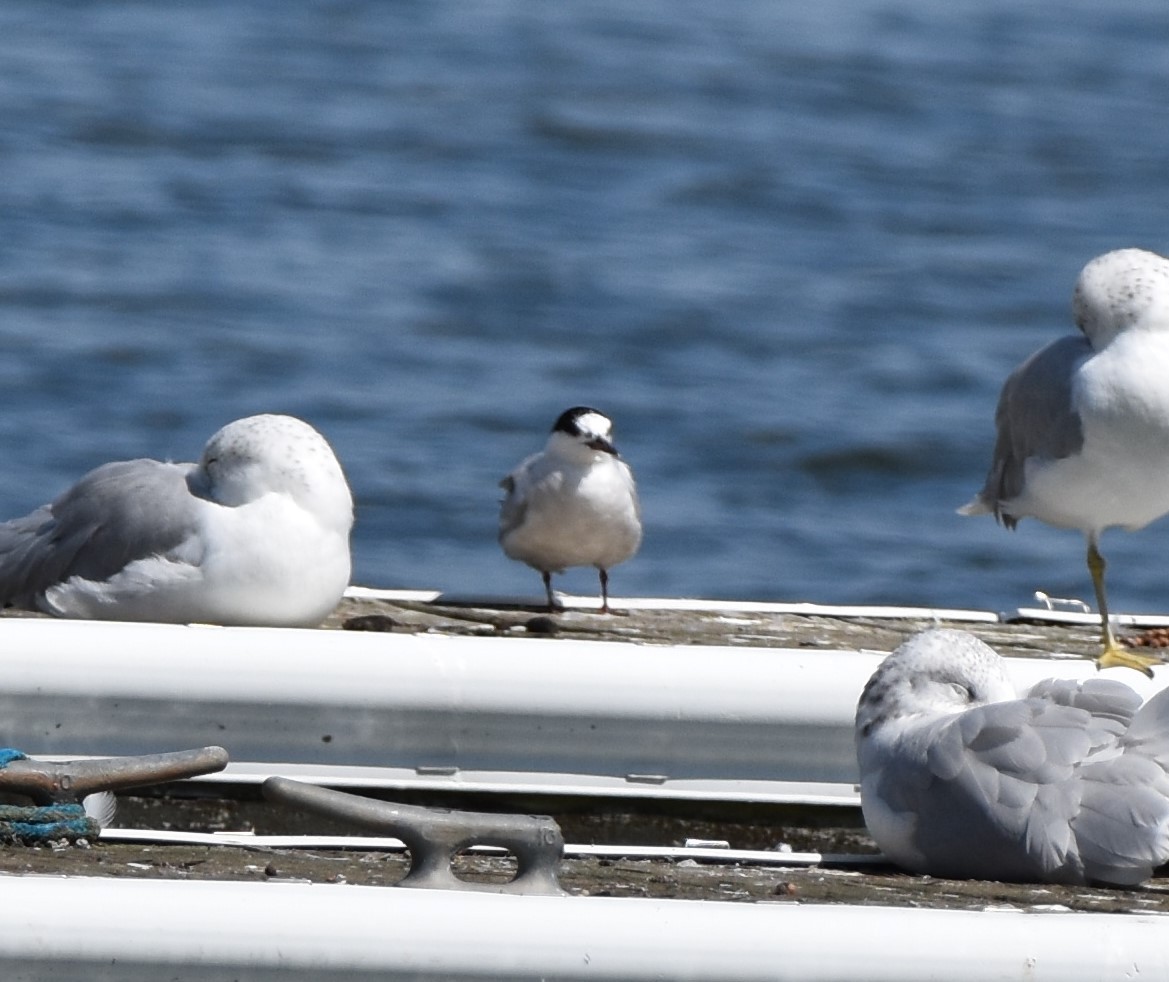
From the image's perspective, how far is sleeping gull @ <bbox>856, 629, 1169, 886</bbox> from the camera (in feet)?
12.4

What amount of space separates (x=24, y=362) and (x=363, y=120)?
787 cm

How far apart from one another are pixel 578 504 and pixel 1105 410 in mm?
1597

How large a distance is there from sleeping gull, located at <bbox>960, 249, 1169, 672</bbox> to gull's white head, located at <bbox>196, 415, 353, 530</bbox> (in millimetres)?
1539

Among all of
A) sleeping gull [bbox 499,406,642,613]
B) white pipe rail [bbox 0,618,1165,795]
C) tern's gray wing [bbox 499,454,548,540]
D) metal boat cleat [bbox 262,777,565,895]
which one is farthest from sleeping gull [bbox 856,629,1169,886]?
tern's gray wing [bbox 499,454,548,540]

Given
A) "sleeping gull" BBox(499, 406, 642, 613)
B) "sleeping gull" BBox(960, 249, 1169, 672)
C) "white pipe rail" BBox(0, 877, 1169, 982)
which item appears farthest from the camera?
"sleeping gull" BBox(499, 406, 642, 613)

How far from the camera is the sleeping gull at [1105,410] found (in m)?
5.20

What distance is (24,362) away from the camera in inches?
604

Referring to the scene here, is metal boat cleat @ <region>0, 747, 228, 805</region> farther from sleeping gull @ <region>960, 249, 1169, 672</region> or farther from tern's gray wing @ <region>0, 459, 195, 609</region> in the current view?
sleeping gull @ <region>960, 249, 1169, 672</region>

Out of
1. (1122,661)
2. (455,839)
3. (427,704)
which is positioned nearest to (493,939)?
(455,839)

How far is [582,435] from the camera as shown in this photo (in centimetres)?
638

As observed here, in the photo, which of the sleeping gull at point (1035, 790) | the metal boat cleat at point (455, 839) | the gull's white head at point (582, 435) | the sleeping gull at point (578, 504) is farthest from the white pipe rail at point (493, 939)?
the gull's white head at point (582, 435)

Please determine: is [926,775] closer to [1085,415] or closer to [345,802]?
[345,802]

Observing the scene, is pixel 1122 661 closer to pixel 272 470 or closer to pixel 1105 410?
pixel 1105 410

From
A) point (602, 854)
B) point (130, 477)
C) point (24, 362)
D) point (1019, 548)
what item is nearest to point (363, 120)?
point (24, 362)
